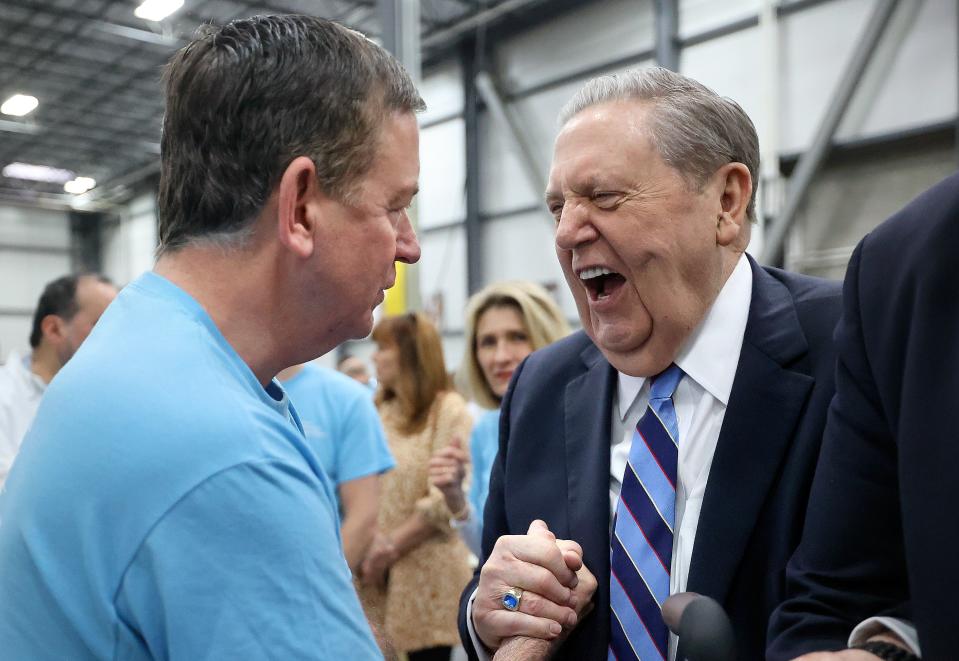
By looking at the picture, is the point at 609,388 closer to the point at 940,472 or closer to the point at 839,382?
the point at 839,382

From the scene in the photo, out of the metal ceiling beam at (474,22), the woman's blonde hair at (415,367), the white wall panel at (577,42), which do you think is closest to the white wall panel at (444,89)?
the metal ceiling beam at (474,22)

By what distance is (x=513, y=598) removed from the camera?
4.20 ft

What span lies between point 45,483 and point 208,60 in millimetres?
502

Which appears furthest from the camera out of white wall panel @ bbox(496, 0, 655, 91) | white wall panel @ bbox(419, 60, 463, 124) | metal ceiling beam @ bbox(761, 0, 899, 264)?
white wall panel @ bbox(419, 60, 463, 124)

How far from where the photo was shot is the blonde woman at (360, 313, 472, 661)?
129 inches

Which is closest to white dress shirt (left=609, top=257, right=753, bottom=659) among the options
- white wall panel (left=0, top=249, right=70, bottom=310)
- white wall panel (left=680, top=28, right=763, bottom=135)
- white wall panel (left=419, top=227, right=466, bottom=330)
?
white wall panel (left=680, top=28, right=763, bottom=135)

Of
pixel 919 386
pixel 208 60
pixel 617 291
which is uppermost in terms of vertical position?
pixel 208 60

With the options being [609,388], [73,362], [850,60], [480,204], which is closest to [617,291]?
[609,388]

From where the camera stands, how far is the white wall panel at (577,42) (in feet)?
32.3

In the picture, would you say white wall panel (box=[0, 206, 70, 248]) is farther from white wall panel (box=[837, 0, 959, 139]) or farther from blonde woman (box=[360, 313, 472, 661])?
blonde woman (box=[360, 313, 472, 661])

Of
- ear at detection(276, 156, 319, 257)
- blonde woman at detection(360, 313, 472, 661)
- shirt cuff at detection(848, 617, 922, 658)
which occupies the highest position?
ear at detection(276, 156, 319, 257)

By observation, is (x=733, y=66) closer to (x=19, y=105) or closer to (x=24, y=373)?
(x=24, y=373)

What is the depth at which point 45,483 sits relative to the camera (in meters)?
0.81

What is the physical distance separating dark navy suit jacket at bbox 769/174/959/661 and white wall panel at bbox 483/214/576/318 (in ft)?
30.9
